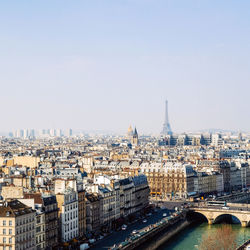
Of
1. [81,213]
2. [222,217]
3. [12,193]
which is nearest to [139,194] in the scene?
[222,217]

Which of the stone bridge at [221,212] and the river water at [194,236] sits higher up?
the stone bridge at [221,212]

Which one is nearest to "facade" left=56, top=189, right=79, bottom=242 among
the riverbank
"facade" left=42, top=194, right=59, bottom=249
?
"facade" left=42, top=194, right=59, bottom=249

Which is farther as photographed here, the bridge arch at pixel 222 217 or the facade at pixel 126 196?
the bridge arch at pixel 222 217

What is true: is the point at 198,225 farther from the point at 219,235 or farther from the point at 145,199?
the point at 219,235

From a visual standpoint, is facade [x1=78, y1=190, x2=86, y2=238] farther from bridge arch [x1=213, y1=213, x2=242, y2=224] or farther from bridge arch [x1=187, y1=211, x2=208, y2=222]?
bridge arch [x1=213, y1=213, x2=242, y2=224]

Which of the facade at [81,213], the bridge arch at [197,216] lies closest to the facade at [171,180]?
the bridge arch at [197,216]

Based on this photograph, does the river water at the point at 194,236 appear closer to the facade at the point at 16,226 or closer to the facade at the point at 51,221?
the facade at the point at 51,221

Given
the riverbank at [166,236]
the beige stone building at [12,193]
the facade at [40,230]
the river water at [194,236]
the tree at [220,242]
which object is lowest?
the river water at [194,236]

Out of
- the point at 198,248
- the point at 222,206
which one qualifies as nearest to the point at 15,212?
the point at 198,248
